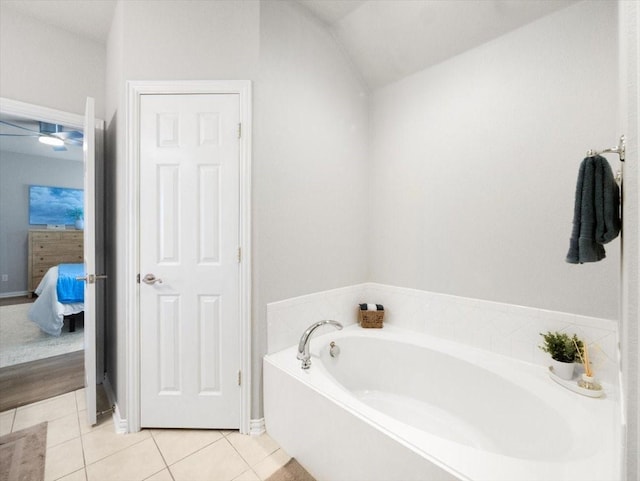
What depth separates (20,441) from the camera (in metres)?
1.71

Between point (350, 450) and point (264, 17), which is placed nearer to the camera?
point (350, 450)

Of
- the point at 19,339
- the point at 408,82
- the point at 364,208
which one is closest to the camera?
the point at 408,82

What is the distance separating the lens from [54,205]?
5398mm

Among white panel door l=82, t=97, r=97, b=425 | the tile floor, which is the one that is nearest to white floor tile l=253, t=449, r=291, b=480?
the tile floor

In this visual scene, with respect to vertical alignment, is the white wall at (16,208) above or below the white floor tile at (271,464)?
above

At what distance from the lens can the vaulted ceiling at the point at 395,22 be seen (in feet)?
5.68

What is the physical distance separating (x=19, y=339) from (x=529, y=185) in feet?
16.2

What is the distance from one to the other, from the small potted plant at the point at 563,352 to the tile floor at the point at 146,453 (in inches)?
59.5

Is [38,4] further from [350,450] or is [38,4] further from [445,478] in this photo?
[445,478]

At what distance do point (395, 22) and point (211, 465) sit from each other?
2.91 m

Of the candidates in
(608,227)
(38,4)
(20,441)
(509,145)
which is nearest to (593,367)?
(608,227)

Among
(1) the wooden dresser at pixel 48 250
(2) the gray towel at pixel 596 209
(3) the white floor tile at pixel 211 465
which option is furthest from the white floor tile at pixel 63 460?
(1) the wooden dresser at pixel 48 250

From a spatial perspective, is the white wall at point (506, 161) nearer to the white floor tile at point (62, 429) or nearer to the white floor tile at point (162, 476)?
the white floor tile at point (162, 476)

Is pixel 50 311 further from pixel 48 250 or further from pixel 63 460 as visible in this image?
pixel 48 250
